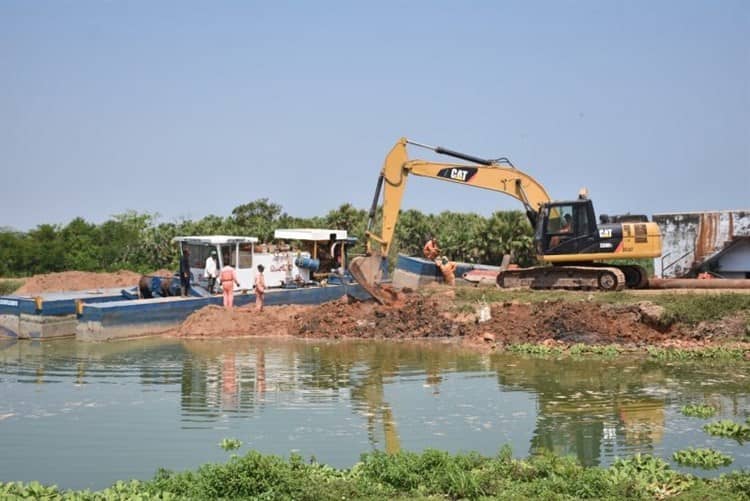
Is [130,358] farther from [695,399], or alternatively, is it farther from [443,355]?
[695,399]

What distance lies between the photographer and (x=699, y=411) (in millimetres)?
13258

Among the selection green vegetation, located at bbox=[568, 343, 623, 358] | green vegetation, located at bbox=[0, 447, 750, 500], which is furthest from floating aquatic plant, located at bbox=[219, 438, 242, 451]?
green vegetation, located at bbox=[568, 343, 623, 358]

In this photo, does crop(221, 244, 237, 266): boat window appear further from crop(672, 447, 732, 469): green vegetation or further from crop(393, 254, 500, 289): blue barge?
crop(672, 447, 732, 469): green vegetation

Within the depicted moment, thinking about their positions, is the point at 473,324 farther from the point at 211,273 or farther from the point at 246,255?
the point at 211,273

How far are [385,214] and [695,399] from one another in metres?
13.7

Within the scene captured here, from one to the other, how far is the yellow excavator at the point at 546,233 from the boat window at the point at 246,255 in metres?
4.17

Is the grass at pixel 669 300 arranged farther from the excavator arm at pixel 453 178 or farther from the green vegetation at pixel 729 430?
the green vegetation at pixel 729 430

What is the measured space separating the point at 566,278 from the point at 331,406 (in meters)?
13.8

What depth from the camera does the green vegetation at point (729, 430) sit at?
11828mm

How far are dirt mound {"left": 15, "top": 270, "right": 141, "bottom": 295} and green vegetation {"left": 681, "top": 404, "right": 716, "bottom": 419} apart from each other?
2609 cm

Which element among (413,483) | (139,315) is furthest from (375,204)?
(413,483)

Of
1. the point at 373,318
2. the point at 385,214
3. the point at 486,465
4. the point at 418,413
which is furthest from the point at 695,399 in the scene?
the point at 385,214

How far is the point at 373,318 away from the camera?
25219mm

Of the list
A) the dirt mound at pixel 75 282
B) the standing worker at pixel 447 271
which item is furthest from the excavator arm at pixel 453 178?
the dirt mound at pixel 75 282
